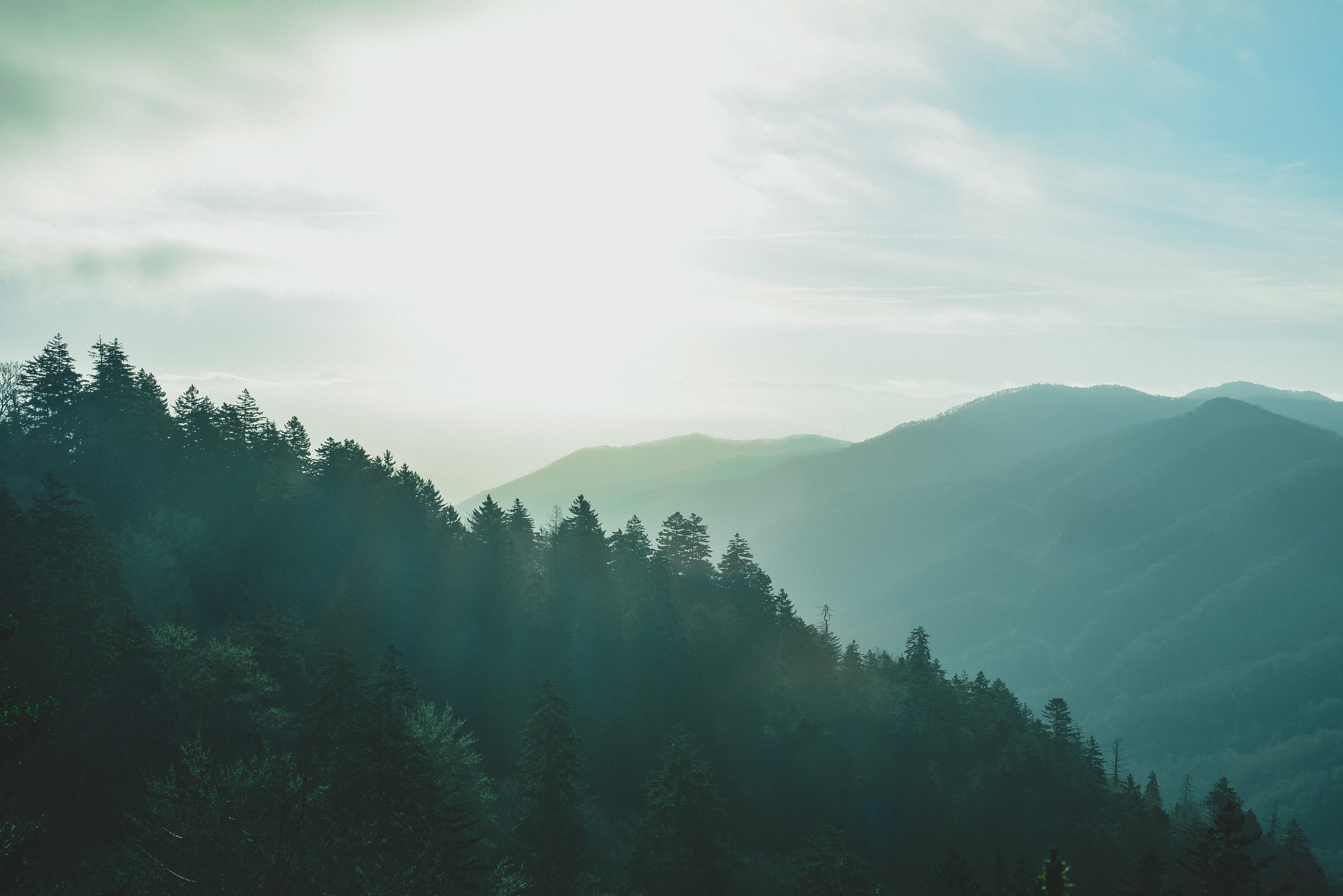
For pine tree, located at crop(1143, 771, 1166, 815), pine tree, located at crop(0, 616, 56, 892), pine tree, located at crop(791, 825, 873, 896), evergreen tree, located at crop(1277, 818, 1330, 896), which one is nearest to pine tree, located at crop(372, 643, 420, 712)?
pine tree, located at crop(791, 825, 873, 896)

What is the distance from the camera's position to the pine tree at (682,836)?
4131 cm

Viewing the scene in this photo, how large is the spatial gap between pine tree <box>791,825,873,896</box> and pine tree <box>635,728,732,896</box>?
16.2 ft

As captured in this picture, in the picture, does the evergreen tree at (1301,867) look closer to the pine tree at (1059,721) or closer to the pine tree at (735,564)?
the pine tree at (1059,721)

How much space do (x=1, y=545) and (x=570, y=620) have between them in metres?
Result: 44.7

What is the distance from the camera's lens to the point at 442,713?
61.0 m

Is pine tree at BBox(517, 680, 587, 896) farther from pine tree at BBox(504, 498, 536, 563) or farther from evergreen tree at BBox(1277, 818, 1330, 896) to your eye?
evergreen tree at BBox(1277, 818, 1330, 896)

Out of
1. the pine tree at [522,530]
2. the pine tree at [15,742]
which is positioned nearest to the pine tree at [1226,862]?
the pine tree at [15,742]

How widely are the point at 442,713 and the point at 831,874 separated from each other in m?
35.6

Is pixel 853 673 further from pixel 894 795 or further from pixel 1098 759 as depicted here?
pixel 1098 759

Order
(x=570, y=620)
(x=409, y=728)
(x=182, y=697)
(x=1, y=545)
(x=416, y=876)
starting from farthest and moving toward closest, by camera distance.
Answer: (x=570, y=620), (x=1, y=545), (x=182, y=697), (x=409, y=728), (x=416, y=876)

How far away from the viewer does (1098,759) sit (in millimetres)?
86375

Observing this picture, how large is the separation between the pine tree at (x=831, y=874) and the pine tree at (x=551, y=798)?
1197 cm

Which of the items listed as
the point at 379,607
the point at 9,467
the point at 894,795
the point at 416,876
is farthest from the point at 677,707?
the point at 9,467

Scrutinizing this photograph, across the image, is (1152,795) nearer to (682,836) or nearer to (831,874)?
(831,874)
